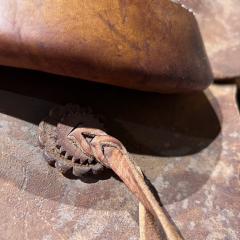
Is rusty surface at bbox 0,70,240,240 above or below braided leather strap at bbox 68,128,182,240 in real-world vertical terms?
below

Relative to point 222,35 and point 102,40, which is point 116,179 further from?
point 222,35

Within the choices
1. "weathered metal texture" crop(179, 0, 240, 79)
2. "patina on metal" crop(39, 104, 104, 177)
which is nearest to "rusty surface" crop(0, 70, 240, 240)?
"patina on metal" crop(39, 104, 104, 177)

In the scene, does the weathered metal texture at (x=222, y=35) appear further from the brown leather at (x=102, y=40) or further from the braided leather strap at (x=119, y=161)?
the braided leather strap at (x=119, y=161)

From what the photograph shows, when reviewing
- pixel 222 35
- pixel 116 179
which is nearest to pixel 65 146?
pixel 116 179

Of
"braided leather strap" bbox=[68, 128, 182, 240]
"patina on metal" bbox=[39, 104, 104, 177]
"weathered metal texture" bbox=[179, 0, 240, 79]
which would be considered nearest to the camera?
"braided leather strap" bbox=[68, 128, 182, 240]

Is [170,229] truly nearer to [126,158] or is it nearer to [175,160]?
[126,158]

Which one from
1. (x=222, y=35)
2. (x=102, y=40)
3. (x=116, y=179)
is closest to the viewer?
(x=102, y=40)

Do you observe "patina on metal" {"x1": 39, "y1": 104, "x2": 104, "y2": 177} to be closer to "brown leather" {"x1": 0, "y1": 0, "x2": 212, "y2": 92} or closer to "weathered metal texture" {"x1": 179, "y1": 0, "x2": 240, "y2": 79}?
"brown leather" {"x1": 0, "y1": 0, "x2": 212, "y2": 92}
